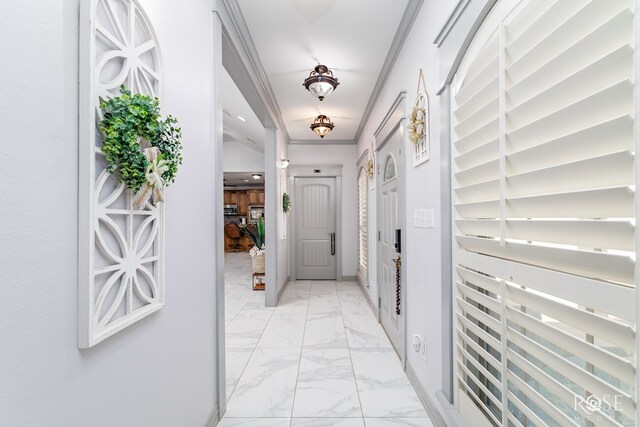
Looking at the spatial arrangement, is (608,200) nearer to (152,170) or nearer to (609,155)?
(609,155)

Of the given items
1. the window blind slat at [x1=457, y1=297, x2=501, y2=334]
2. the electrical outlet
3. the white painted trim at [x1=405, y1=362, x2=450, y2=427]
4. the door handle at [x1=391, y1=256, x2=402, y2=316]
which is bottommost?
the white painted trim at [x1=405, y1=362, x2=450, y2=427]

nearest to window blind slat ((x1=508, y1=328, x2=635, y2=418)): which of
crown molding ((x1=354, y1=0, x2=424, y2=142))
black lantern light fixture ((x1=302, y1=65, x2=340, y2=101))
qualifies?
crown molding ((x1=354, y1=0, x2=424, y2=142))

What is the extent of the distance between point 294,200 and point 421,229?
3829mm

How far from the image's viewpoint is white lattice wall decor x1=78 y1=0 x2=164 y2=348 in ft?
2.54

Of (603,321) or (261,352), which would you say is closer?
(603,321)

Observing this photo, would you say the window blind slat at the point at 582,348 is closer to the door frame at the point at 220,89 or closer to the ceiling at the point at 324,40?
the door frame at the point at 220,89

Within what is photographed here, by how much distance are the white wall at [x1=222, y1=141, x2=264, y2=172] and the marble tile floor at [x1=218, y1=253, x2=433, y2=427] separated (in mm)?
5029

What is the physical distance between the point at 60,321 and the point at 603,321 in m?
1.25

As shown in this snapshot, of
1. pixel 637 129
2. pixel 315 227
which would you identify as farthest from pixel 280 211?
pixel 637 129

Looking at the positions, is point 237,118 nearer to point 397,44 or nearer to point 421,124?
point 397,44

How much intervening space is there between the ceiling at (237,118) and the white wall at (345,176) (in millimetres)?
873

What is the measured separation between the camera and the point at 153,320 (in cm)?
113

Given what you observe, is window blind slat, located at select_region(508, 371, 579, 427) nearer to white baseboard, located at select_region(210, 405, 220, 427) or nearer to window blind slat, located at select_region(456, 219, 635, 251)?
window blind slat, located at select_region(456, 219, 635, 251)

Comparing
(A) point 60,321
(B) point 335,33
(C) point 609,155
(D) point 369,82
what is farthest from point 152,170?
(D) point 369,82
